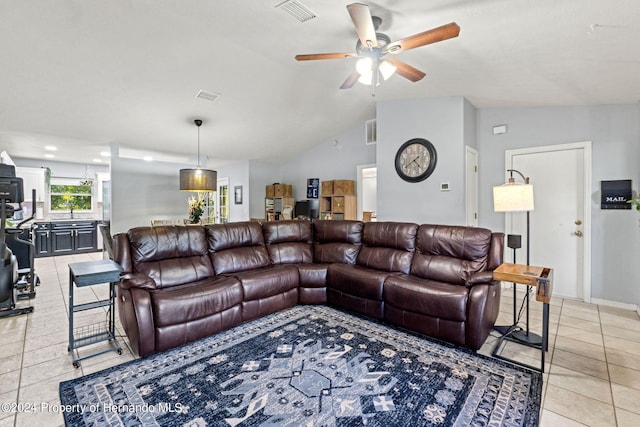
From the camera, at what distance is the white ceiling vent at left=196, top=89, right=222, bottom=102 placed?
4171mm

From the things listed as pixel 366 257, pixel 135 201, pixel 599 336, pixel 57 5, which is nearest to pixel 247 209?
pixel 135 201

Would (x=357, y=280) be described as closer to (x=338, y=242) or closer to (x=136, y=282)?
(x=338, y=242)

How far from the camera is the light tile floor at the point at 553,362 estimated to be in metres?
1.81

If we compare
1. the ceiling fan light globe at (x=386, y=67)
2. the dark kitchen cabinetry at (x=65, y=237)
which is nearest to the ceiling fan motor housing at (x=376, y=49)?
the ceiling fan light globe at (x=386, y=67)

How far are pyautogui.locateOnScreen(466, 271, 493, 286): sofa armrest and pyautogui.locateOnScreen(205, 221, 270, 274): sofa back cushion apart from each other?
2.30 m

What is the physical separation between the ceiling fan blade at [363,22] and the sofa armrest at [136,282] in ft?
8.71

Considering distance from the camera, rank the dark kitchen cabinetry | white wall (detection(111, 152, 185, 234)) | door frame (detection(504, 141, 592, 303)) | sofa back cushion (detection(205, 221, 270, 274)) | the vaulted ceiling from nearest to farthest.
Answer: the vaulted ceiling → sofa back cushion (detection(205, 221, 270, 274)) → door frame (detection(504, 141, 592, 303)) → white wall (detection(111, 152, 185, 234)) → the dark kitchen cabinetry

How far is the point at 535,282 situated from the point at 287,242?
9.07 feet

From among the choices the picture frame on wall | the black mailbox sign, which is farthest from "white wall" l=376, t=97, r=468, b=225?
the picture frame on wall

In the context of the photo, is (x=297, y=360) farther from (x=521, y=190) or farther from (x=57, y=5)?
(x=57, y=5)

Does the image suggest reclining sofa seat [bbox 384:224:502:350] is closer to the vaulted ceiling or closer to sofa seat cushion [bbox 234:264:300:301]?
sofa seat cushion [bbox 234:264:300:301]

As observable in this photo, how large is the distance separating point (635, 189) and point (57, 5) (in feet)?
20.8

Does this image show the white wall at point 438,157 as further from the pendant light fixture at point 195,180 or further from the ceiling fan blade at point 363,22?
the pendant light fixture at point 195,180

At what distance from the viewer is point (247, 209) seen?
24.6ft
